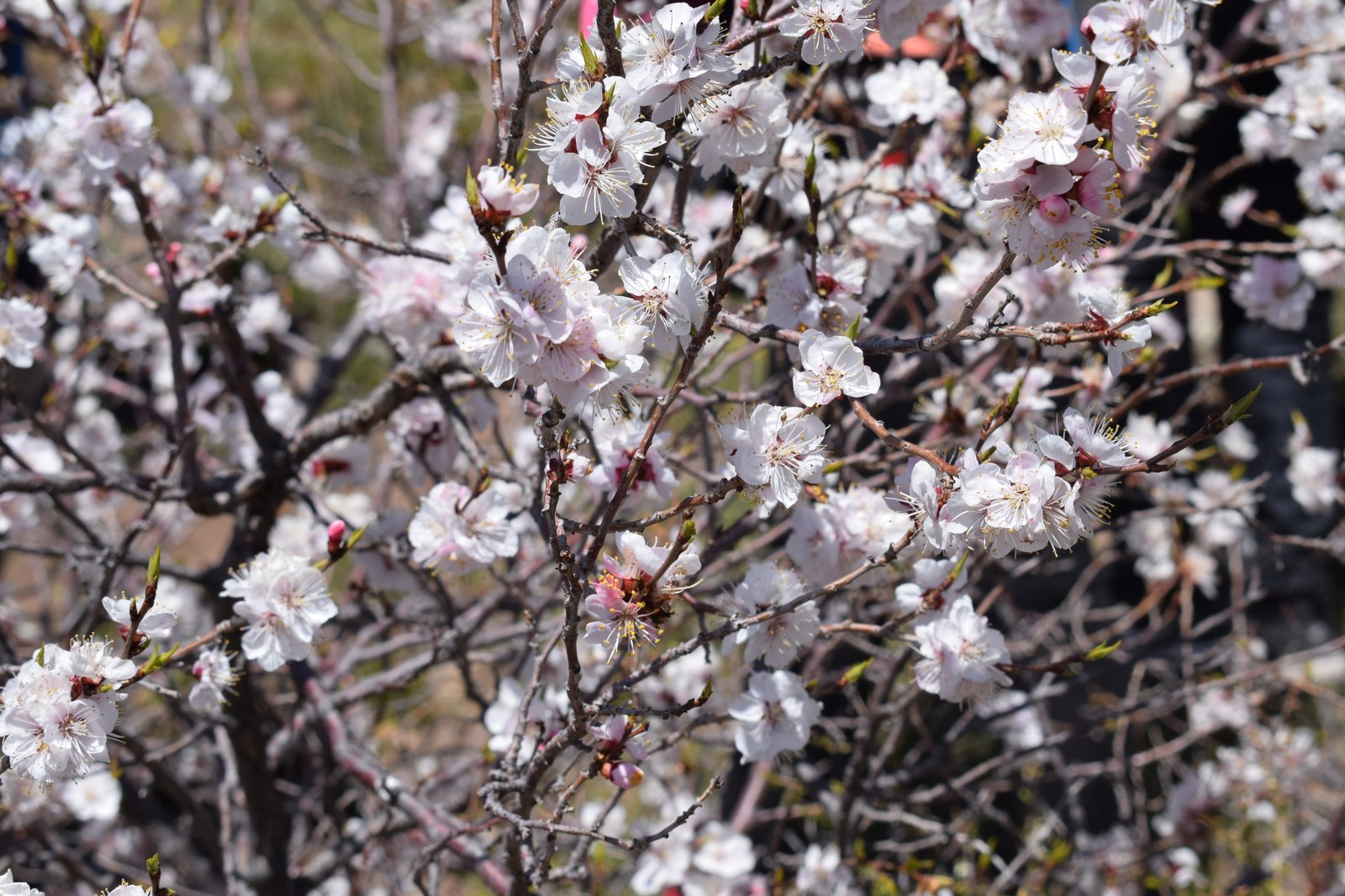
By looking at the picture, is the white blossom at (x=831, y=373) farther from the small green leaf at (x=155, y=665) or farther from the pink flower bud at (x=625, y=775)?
the small green leaf at (x=155, y=665)

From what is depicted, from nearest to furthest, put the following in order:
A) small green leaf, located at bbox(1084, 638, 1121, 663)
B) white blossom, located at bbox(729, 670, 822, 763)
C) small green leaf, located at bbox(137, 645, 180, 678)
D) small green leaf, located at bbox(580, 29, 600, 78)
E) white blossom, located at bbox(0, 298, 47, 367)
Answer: small green leaf, located at bbox(580, 29, 600, 78) → small green leaf, located at bbox(137, 645, 180, 678) → small green leaf, located at bbox(1084, 638, 1121, 663) → white blossom, located at bbox(729, 670, 822, 763) → white blossom, located at bbox(0, 298, 47, 367)

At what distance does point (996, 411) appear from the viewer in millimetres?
1329

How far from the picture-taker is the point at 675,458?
67.1 inches

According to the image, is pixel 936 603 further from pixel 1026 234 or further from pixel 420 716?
pixel 420 716

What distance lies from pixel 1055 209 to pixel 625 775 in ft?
3.10

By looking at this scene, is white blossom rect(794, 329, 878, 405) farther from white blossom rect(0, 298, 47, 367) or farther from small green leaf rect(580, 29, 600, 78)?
white blossom rect(0, 298, 47, 367)

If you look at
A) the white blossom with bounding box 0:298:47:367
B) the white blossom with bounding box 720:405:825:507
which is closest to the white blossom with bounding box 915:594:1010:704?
the white blossom with bounding box 720:405:825:507

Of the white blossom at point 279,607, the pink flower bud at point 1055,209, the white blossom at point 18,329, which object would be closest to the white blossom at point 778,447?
the pink flower bud at point 1055,209

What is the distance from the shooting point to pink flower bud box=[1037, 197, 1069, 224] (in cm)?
118

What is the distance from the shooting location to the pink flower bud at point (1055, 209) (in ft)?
3.88

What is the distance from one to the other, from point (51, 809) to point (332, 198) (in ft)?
19.2

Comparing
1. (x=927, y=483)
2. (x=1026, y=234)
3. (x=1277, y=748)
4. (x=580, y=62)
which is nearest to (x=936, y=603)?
(x=927, y=483)

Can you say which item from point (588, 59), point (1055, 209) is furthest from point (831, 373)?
point (588, 59)

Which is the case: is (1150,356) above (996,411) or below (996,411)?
above
